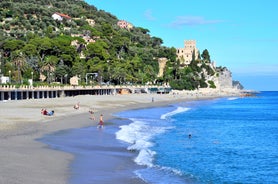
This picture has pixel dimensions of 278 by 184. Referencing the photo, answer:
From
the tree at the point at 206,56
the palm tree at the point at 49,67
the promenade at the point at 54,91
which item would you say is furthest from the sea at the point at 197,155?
the tree at the point at 206,56

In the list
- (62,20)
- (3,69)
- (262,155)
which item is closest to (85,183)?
(262,155)

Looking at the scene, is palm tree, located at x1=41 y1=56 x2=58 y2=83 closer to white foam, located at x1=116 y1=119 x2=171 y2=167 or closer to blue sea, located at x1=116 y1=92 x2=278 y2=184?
white foam, located at x1=116 y1=119 x2=171 y2=167

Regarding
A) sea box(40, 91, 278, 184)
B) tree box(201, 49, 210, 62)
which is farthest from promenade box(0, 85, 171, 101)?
tree box(201, 49, 210, 62)

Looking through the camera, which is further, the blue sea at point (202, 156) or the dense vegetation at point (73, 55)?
the dense vegetation at point (73, 55)

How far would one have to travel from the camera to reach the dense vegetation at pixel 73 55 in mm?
101250

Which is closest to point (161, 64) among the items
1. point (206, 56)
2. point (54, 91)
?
point (206, 56)

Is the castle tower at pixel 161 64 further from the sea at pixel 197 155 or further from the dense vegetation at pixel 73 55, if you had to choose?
the sea at pixel 197 155

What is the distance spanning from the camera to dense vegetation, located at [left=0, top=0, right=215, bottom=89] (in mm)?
101250

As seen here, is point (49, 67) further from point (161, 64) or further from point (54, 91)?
point (161, 64)

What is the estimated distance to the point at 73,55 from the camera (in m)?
117

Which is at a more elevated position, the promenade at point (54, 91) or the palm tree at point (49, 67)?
the palm tree at point (49, 67)

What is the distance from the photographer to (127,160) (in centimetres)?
2048

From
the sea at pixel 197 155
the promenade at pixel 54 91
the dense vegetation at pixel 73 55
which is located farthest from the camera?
the dense vegetation at pixel 73 55

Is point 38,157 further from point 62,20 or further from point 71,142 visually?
point 62,20
